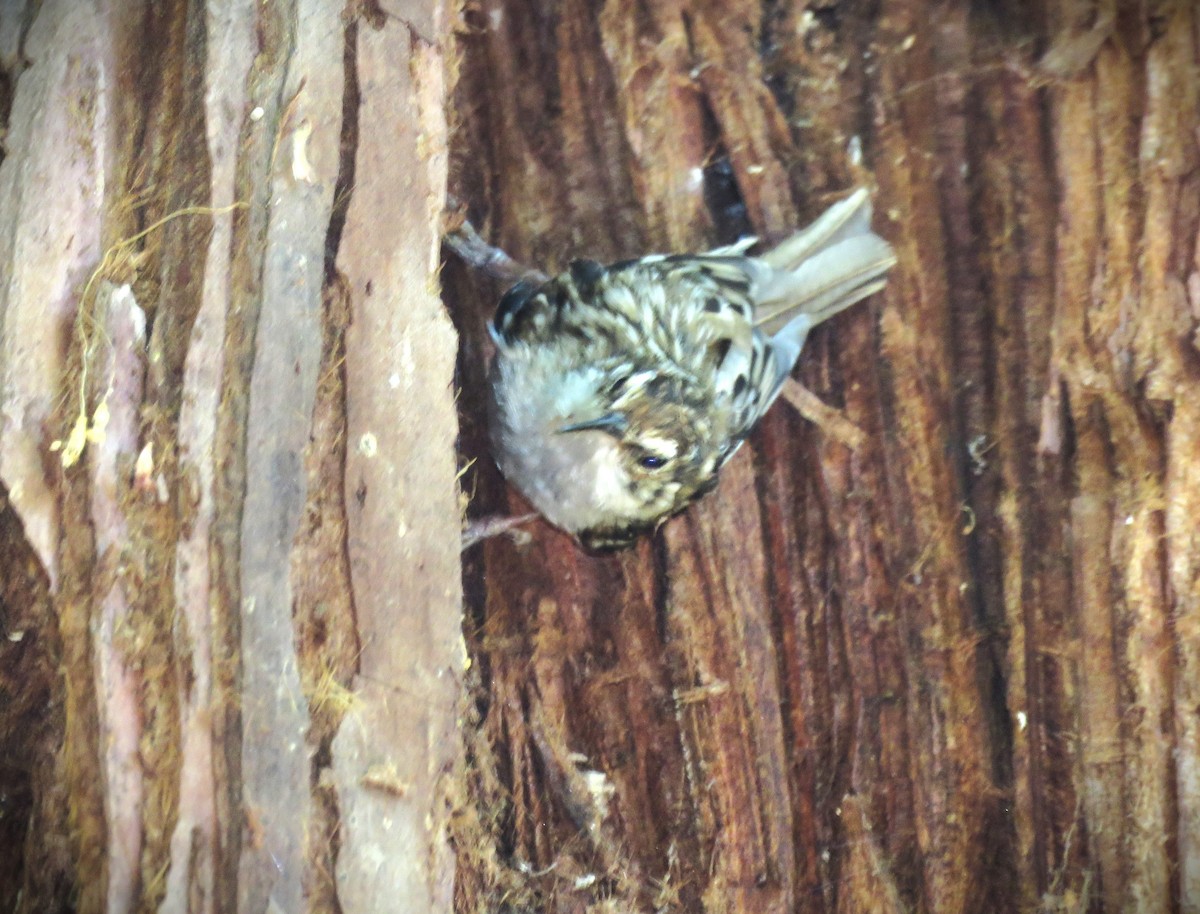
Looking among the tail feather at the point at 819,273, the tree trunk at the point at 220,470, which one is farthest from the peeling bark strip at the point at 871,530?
the tree trunk at the point at 220,470

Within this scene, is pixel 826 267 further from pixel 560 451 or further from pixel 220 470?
pixel 220 470

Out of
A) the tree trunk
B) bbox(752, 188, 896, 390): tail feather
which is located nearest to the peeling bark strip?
bbox(752, 188, 896, 390): tail feather

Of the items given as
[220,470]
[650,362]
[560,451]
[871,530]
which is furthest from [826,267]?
[220,470]

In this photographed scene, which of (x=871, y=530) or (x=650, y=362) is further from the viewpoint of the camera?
(x=871, y=530)

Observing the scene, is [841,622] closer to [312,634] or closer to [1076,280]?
[1076,280]

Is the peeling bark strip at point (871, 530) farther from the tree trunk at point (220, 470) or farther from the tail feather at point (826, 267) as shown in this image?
the tree trunk at point (220, 470)
